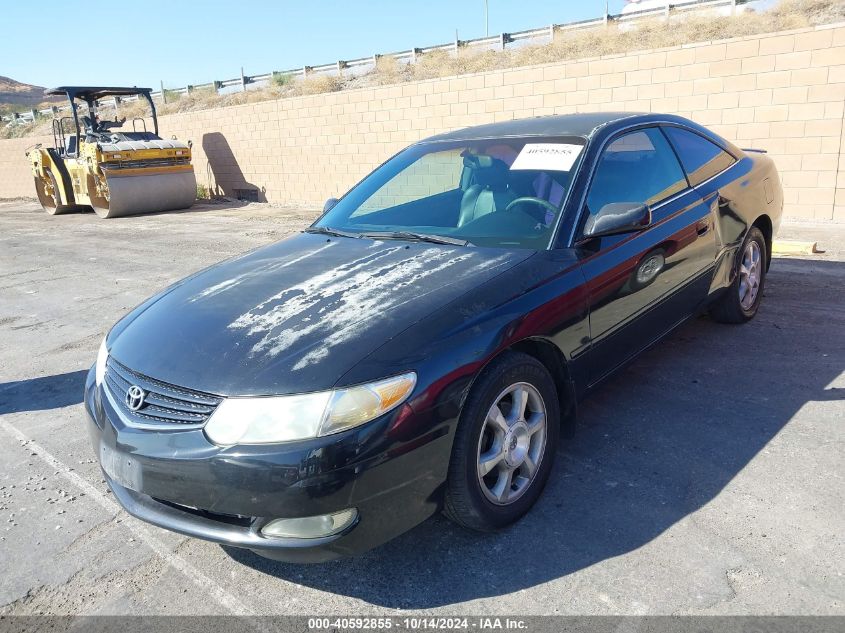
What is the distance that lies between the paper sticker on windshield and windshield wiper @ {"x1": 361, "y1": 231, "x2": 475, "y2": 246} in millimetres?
579

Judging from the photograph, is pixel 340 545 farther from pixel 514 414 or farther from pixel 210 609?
pixel 514 414

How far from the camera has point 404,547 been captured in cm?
265

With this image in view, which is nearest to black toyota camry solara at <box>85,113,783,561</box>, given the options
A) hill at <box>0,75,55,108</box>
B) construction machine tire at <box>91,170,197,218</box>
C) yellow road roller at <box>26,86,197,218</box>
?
construction machine tire at <box>91,170,197,218</box>

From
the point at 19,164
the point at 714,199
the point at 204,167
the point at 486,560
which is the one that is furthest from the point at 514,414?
the point at 19,164

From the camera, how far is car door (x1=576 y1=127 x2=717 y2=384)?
3.15 m

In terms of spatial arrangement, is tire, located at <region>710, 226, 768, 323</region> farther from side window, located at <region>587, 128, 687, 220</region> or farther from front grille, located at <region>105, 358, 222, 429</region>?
front grille, located at <region>105, 358, 222, 429</region>

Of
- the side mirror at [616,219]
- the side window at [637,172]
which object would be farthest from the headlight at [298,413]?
the side window at [637,172]

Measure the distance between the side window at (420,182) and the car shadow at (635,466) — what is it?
4.83 ft

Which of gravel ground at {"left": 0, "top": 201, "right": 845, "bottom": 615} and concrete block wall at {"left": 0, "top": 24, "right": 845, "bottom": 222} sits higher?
concrete block wall at {"left": 0, "top": 24, "right": 845, "bottom": 222}

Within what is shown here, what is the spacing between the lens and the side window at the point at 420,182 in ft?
12.5

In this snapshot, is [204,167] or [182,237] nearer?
[182,237]

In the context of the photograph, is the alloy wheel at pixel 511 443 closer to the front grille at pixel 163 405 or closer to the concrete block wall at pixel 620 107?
the front grille at pixel 163 405

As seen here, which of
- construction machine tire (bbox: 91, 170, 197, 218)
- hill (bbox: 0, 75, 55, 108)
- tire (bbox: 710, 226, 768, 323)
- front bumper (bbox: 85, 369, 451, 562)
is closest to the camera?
front bumper (bbox: 85, 369, 451, 562)

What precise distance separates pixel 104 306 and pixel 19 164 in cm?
2330
